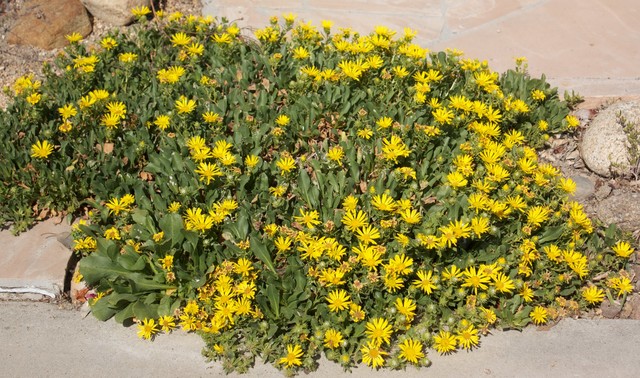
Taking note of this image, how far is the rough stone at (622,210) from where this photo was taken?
137 inches

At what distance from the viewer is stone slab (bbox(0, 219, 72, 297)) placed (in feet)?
10.6

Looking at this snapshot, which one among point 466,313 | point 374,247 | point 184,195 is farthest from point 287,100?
point 466,313

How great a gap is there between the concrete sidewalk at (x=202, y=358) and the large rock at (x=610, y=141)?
1.04 m

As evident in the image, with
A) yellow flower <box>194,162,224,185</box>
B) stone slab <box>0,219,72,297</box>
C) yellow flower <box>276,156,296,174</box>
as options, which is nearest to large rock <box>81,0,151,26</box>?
stone slab <box>0,219,72,297</box>

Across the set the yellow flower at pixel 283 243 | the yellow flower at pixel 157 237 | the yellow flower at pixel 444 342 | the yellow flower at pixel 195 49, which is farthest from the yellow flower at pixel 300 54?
the yellow flower at pixel 444 342

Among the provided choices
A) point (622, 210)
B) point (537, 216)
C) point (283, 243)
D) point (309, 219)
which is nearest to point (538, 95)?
point (622, 210)

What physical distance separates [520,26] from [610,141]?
5.36ft

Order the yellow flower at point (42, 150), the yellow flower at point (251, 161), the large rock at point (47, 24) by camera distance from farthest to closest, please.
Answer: the large rock at point (47, 24) → the yellow flower at point (42, 150) → the yellow flower at point (251, 161)

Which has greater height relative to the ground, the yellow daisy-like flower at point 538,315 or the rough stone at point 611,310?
the yellow daisy-like flower at point 538,315

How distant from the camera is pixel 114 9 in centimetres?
514

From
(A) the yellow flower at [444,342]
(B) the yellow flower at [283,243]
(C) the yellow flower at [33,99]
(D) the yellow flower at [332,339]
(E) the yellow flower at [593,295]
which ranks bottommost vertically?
(A) the yellow flower at [444,342]

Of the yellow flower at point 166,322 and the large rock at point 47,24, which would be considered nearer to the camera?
the yellow flower at point 166,322

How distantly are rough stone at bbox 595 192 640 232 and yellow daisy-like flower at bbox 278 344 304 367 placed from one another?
180 centimetres

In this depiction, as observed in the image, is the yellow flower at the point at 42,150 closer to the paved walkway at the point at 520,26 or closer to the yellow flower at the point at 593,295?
the paved walkway at the point at 520,26
